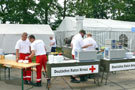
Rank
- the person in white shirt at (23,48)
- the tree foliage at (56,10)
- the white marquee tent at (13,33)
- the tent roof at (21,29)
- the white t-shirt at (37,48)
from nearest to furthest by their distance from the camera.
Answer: the white t-shirt at (37,48)
the person in white shirt at (23,48)
the white marquee tent at (13,33)
the tent roof at (21,29)
the tree foliage at (56,10)

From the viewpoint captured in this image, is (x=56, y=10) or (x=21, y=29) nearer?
(x=21, y=29)

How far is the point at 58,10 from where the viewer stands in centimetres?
2366

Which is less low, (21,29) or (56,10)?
(56,10)

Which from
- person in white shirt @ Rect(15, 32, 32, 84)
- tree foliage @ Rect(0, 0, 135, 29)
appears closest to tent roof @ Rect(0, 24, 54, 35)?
person in white shirt @ Rect(15, 32, 32, 84)

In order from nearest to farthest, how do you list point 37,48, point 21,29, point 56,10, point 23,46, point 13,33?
point 37,48 → point 23,46 → point 13,33 → point 21,29 → point 56,10

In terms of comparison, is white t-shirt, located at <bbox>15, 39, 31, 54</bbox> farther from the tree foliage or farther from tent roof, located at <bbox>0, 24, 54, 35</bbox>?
the tree foliage

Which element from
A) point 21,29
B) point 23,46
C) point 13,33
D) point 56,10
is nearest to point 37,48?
point 23,46

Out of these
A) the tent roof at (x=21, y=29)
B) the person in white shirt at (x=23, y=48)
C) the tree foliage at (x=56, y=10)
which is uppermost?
the tree foliage at (x=56, y=10)

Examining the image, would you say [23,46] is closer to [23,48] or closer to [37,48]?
[23,48]

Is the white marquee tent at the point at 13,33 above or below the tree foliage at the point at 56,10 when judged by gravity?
below

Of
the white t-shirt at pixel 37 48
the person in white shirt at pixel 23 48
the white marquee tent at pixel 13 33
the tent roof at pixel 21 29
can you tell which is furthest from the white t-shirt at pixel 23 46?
the tent roof at pixel 21 29

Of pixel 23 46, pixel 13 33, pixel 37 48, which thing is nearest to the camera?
pixel 37 48

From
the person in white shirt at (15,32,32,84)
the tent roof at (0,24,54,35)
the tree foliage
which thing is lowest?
the person in white shirt at (15,32,32,84)

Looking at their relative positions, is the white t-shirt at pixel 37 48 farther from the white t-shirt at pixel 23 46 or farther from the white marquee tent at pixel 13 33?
the white marquee tent at pixel 13 33
